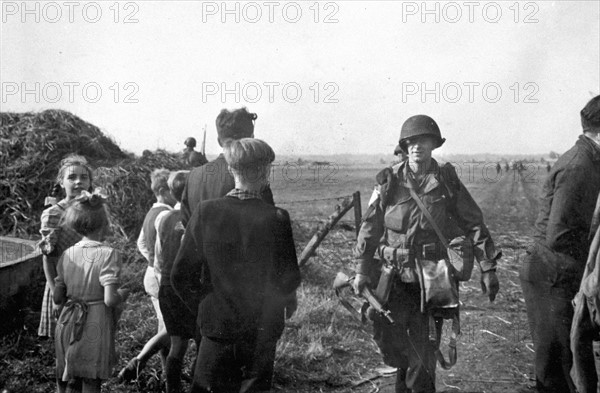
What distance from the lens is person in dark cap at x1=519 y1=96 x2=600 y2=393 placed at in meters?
3.55

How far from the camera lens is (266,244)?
295 cm

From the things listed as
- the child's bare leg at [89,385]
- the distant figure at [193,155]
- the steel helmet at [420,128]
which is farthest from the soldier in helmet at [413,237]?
the distant figure at [193,155]

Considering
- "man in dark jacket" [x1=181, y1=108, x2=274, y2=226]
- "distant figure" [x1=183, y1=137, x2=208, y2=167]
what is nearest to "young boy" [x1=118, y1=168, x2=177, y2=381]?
"man in dark jacket" [x1=181, y1=108, x2=274, y2=226]

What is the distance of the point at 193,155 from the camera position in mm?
8344

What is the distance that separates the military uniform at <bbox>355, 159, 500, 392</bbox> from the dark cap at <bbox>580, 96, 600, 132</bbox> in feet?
2.79

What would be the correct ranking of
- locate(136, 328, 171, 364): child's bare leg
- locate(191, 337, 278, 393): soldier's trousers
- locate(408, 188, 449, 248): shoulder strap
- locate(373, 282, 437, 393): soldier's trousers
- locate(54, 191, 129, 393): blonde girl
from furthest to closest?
locate(136, 328, 171, 364): child's bare leg, locate(373, 282, 437, 393): soldier's trousers, locate(408, 188, 449, 248): shoulder strap, locate(54, 191, 129, 393): blonde girl, locate(191, 337, 278, 393): soldier's trousers

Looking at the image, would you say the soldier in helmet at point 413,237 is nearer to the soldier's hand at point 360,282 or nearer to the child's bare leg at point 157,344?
the soldier's hand at point 360,282

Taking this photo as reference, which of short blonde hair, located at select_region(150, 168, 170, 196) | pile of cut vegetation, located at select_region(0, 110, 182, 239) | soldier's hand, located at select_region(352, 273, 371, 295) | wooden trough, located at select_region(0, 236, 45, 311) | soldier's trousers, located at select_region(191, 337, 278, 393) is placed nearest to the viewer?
soldier's trousers, located at select_region(191, 337, 278, 393)

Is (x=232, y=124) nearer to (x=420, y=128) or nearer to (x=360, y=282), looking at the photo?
(x=420, y=128)

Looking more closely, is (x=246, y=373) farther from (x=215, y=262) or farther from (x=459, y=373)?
(x=459, y=373)

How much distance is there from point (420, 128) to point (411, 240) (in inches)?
30.0

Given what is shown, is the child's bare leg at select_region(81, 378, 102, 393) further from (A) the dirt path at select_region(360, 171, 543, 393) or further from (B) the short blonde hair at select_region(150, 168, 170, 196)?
(A) the dirt path at select_region(360, 171, 543, 393)

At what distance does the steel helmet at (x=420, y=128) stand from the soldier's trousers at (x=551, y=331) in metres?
1.12

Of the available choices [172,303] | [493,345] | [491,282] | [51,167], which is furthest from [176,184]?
[51,167]
